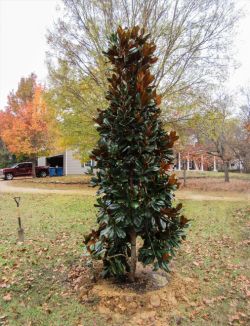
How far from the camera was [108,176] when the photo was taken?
4336 millimetres

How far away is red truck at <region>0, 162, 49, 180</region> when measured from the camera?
25.4 meters

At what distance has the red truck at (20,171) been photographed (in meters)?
25.4

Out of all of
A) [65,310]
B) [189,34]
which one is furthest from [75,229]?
[189,34]

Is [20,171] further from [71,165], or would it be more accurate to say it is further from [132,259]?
[132,259]

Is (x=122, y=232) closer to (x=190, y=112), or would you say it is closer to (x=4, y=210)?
(x=4, y=210)

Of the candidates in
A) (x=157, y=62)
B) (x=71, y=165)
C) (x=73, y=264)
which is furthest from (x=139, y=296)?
(x=71, y=165)

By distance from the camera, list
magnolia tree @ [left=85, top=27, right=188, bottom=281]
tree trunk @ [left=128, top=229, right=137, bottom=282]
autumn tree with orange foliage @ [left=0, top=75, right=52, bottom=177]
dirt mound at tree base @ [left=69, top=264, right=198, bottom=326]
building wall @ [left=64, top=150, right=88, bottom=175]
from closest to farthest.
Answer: dirt mound at tree base @ [left=69, top=264, right=198, bottom=326]
magnolia tree @ [left=85, top=27, right=188, bottom=281]
tree trunk @ [left=128, top=229, right=137, bottom=282]
autumn tree with orange foliage @ [left=0, top=75, right=52, bottom=177]
building wall @ [left=64, top=150, right=88, bottom=175]

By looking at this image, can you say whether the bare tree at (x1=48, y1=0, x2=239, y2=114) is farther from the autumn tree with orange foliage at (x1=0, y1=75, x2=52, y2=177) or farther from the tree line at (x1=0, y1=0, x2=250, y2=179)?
the autumn tree with orange foliage at (x1=0, y1=75, x2=52, y2=177)

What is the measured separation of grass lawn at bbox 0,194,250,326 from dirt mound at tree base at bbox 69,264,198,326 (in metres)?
0.03

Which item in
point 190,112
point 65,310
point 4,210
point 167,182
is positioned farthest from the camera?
point 190,112

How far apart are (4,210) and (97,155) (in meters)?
7.32

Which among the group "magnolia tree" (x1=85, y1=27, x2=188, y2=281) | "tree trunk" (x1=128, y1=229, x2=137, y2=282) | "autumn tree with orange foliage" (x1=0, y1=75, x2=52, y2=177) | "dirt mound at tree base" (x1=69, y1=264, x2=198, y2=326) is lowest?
"dirt mound at tree base" (x1=69, y1=264, x2=198, y2=326)

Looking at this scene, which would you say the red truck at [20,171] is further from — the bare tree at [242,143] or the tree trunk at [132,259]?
the tree trunk at [132,259]

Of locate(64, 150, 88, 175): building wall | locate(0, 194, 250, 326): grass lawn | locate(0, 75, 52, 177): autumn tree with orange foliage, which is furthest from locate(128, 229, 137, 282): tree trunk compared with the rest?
locate(64, 150, 88, 175): building wall
